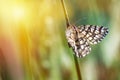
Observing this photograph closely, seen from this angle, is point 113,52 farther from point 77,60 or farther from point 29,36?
point 29,36

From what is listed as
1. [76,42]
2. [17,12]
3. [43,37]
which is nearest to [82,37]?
[76,42]

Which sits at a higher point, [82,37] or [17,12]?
[17,12]

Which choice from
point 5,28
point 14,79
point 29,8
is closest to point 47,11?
point 29,8

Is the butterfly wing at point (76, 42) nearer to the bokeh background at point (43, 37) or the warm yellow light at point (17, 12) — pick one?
the bokeh background at point (43, 37)

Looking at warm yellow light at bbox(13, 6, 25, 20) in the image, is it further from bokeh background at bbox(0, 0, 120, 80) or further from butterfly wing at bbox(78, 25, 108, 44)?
butterfly wing at bbox(78, 25, 108, 44)

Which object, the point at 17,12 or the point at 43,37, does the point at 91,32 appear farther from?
the point at 17,12

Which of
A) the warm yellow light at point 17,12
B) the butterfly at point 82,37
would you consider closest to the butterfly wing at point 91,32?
the butterfly at point 82,37

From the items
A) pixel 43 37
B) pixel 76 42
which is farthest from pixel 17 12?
pixel 76 42

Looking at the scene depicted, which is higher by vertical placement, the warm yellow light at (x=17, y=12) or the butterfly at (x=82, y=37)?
the warm yellow light at (x=17, y=12)
